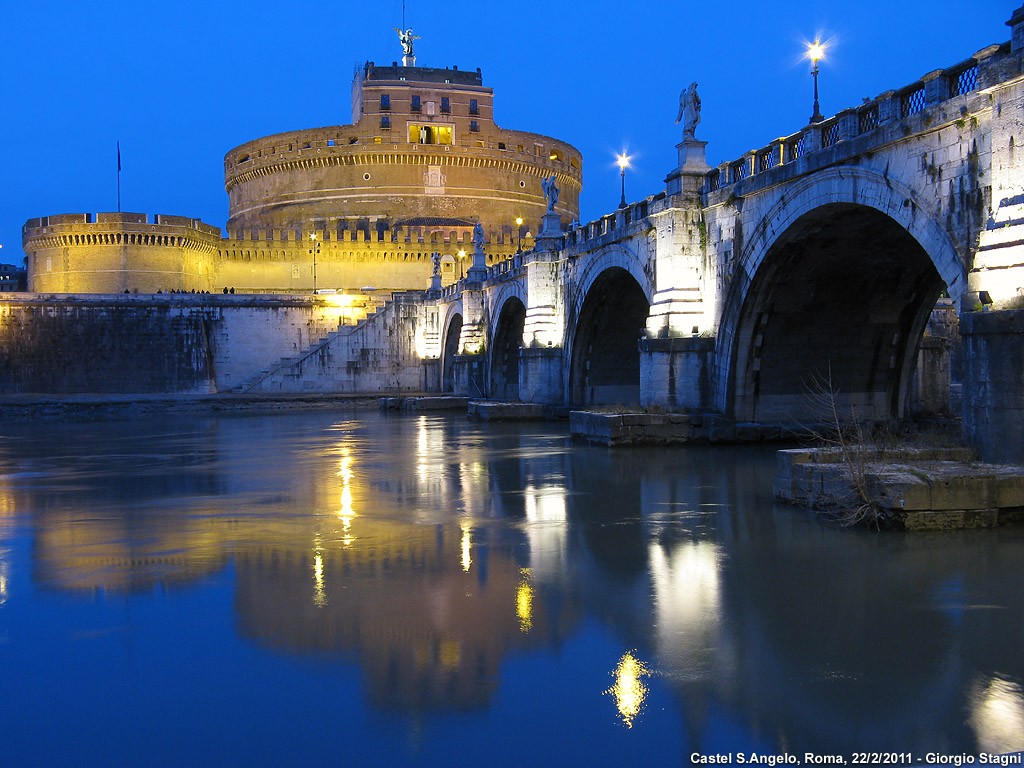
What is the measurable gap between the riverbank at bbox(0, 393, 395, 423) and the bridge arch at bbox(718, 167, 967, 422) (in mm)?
21454

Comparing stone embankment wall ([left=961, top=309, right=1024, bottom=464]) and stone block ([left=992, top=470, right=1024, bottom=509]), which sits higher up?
stone embankment wall ([left=961, top=309, right=1024, bottom=464])

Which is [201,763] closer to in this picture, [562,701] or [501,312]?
[562,701]

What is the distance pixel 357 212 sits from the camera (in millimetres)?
64375

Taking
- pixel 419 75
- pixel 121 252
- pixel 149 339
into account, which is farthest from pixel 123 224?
pixel 419 75

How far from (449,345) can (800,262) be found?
2845cm

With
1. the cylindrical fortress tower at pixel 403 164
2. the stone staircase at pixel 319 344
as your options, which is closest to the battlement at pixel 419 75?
the cylindrical fortress tower at pixel 403 164

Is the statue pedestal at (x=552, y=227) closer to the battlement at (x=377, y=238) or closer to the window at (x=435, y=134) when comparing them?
the battlement at (x=377, y=238)

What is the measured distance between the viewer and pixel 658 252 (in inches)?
720

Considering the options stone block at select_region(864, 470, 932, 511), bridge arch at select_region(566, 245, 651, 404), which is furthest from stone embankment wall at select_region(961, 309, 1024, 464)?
bridge arch at select_region(566, 245, 651, 404)

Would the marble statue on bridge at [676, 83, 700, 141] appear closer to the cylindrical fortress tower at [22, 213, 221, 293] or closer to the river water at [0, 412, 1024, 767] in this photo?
the river water at [0, 412, 1024, 767]

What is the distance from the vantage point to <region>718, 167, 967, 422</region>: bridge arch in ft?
48.9

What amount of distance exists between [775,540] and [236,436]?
16521 millimetres

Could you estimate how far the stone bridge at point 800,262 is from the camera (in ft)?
34.2

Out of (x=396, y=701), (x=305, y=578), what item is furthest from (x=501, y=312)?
(x=396, y=701)
